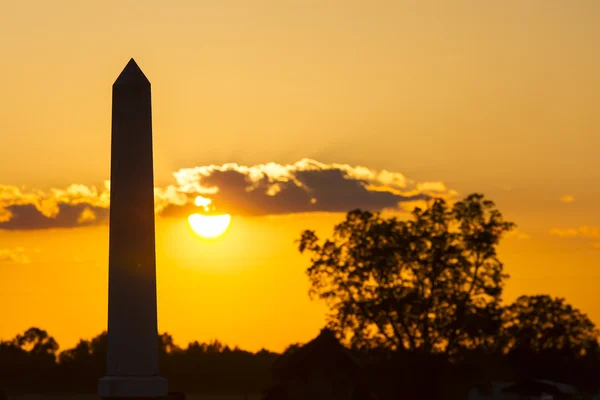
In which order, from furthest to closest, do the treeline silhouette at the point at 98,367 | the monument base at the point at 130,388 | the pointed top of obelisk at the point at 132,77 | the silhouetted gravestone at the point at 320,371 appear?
the treeline silhouette at the point at 98,367 < the silhouetted gravestone at the point at 320,371 < the pointed top of obelisk at the point at 132,77 < the monument base at the point at 130,388

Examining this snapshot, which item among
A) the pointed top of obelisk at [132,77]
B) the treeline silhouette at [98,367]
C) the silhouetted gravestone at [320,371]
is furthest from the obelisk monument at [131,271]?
the treeline silhouette at [98,367]

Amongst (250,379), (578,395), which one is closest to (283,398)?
(578,395)

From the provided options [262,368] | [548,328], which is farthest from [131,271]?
[262,368]

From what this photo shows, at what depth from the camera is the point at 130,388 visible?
25.9 metres

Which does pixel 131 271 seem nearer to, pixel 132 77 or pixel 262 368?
pixel 132 77

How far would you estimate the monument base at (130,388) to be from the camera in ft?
84.9

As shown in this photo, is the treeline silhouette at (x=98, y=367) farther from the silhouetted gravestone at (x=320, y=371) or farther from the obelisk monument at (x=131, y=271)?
the obelisk monument at (x=131, y=271)

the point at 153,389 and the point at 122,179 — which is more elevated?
the point at 122,179

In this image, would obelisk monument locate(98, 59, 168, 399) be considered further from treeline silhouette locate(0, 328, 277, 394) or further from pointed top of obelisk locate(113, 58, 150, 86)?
treeline silhouette locate(0, 328, 277, 394)

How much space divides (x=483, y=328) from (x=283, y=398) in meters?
11.6

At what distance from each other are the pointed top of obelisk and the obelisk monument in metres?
0.60

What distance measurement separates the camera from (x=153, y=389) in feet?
85.5

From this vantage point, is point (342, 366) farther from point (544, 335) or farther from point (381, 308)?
point (544, 335)

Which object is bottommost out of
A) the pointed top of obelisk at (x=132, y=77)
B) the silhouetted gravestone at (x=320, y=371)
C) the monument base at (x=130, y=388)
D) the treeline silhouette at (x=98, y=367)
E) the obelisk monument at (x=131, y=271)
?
the monument base at (x=130, y=388)
